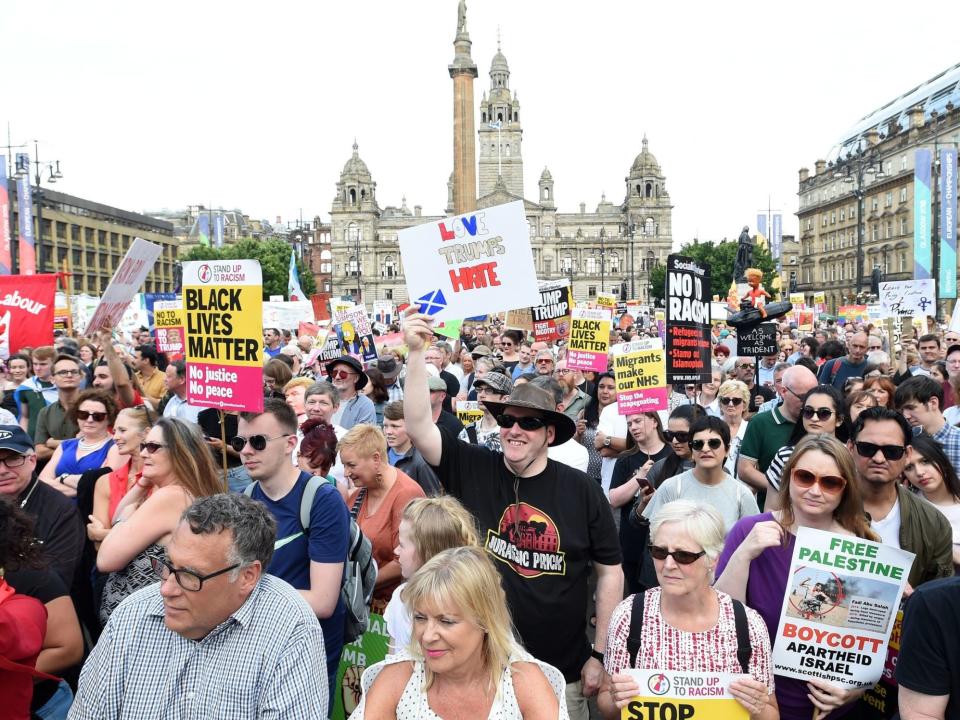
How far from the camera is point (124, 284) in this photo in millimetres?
7410

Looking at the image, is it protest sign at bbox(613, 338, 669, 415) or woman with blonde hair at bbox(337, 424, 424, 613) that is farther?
protest sign at bbox(613, 338, 669, 415)

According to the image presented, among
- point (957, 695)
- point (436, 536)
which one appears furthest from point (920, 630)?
point (436, 536)

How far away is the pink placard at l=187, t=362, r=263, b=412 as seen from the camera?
5.05m

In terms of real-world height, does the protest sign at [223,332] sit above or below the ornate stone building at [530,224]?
below

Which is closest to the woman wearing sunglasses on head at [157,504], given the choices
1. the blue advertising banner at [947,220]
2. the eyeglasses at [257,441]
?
the eyeglasses at [257,441]

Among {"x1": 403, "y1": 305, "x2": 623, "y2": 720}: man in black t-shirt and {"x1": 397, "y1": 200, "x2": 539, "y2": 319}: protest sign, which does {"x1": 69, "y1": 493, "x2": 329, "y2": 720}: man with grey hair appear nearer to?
{"x1": 403, "y1": 305, "x2": 623, "y2": 720}: man in black t-shirt

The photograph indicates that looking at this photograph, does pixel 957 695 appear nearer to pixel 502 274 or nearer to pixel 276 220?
pixel 502 274

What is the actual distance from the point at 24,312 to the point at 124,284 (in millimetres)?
3188

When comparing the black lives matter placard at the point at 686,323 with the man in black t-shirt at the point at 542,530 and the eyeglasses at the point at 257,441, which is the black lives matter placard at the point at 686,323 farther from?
the eyeglasses at the point at 257,441

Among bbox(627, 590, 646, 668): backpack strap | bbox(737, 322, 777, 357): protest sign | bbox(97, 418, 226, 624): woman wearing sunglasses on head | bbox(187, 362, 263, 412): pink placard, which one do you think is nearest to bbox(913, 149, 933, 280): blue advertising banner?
bbox(737, 322, 777, 357): protest sign

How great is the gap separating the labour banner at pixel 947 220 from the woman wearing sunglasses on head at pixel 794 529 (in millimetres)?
27060

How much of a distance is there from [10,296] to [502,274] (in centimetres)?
740

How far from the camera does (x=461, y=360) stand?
13.7m

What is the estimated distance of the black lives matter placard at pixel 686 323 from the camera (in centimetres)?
753
